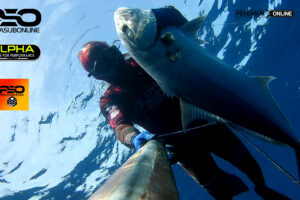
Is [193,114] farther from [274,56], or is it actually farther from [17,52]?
[274,56]

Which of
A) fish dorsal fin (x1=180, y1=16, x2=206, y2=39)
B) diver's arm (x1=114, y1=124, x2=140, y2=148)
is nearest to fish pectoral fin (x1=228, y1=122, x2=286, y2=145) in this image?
fish dorsal fin (x1=180, y1=16, x2=206, y2=39)

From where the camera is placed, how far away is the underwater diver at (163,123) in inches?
149

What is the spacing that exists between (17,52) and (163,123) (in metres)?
5.63

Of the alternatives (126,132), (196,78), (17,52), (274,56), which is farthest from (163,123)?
(274,56)

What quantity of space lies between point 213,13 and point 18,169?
16244 mm

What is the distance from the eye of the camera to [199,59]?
173 centimetres

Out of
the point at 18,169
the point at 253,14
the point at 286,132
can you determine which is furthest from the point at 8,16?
the point at 253,14

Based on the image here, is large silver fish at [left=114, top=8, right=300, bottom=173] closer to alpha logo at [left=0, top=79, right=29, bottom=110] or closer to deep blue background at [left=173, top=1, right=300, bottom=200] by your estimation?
alpha logo at [left=0, top=79, right=29, bottom=110]

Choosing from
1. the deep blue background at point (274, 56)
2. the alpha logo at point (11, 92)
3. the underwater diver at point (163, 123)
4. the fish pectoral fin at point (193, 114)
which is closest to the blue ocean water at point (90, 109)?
the deep blue background at point (274, 56)

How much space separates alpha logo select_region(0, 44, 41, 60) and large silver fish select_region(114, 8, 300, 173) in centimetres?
622

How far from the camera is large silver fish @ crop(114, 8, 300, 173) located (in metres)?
1.61

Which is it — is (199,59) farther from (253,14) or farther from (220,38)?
(253,14)

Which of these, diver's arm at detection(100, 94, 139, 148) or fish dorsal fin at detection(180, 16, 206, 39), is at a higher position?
fish dorsal fin at detection(180, 16, 206, 39)

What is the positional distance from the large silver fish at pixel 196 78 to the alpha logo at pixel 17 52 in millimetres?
6222
